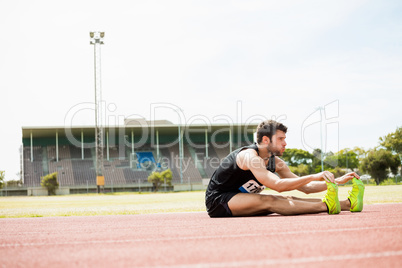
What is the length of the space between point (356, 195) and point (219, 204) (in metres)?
1.75

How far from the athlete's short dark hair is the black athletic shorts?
2.74 feet

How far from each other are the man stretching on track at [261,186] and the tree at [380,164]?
47569 mm

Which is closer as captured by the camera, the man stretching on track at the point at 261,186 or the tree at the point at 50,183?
the man stretching on track at the point at 261,186

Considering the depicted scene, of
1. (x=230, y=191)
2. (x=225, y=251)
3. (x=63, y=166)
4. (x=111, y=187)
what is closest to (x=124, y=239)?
(x=225, y=251)

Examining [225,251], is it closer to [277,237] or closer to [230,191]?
[277,237]

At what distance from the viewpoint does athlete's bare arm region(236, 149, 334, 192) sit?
4844 millimetres

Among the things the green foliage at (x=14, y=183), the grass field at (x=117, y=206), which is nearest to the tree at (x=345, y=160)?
the green foliage at (x=14, y=183)

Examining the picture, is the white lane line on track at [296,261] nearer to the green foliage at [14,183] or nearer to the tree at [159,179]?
the tree at [159,179]

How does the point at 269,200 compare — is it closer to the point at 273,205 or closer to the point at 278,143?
the point at 273,205

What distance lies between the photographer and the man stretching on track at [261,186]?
5078 millimetres

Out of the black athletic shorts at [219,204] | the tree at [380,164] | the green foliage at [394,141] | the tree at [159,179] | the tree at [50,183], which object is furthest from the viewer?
the green foliage at [394,141]

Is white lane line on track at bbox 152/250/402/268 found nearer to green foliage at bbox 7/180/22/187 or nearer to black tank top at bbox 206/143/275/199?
black tank top at bbox 206/143/275/199

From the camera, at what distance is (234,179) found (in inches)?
216

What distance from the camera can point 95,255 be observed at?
2713mm
